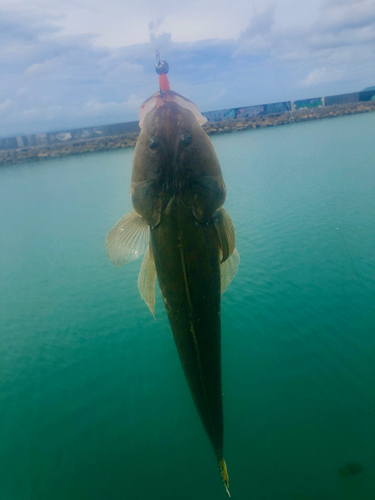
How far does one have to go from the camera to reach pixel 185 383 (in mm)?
4316

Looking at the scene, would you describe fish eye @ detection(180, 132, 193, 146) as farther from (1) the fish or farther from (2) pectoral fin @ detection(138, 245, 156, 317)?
(2) pectoral fin @ detection(138, 245, 156, 317)

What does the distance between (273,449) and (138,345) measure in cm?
226

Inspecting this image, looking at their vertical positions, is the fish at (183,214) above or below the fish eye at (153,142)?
below

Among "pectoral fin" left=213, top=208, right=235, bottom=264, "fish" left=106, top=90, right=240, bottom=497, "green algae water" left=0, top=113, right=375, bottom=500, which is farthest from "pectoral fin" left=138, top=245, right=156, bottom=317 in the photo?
"green algae water" left=0, top=113, right=375, bottom=500

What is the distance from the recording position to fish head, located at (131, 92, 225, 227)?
1.38m

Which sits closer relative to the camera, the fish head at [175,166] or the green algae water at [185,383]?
the fish head at [175,166]

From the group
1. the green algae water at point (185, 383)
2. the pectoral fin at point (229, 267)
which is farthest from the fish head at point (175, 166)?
the green algae water at point (185, 383)

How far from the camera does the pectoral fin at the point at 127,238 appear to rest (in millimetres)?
1521

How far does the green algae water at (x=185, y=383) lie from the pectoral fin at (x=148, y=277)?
2601 mm

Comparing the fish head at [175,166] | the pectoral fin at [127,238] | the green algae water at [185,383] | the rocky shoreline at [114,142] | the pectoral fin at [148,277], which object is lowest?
the green algae water at [185,383]

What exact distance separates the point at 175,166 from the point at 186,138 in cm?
12

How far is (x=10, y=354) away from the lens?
5141 millimetres

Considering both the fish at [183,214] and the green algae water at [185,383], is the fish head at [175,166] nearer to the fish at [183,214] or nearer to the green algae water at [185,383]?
the fish at [183,214]

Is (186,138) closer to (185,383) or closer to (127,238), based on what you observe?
(127,238)
